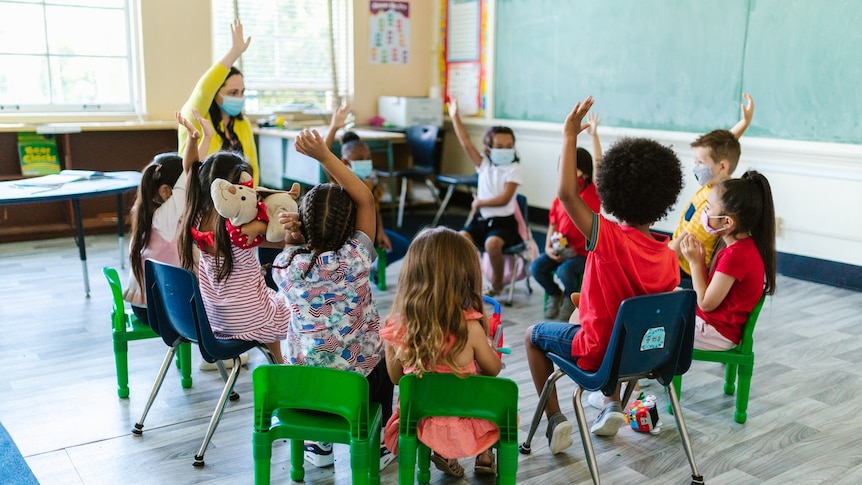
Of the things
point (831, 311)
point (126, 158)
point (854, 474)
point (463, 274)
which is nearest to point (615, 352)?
point (463, 274)

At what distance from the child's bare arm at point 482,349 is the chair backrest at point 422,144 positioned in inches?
170

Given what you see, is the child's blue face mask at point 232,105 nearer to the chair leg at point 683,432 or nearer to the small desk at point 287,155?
the small desk at point 287,155

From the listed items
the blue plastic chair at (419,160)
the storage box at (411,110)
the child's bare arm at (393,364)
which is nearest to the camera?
the child's bare arm at (393,364)

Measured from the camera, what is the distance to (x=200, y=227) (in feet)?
8.16

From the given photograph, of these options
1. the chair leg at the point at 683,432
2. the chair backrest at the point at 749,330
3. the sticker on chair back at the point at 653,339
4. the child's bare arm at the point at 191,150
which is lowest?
the chair leg at the point at 683,432

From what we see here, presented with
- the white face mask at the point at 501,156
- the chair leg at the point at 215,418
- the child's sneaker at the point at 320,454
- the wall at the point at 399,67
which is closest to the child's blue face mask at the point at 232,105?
the white face mask at the point at 501,156

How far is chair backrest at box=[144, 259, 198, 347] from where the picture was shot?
89.2 inches

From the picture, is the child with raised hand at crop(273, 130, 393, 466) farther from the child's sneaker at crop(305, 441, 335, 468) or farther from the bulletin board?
the bulletin board

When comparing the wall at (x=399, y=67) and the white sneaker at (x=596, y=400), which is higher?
the wall at (x=399, y=67)

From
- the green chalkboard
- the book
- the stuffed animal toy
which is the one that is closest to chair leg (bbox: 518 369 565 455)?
the stuffed animal toy

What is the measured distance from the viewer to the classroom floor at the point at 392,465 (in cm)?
233

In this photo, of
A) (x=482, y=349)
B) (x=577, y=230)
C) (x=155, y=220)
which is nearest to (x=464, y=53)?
(x=577, y=230)

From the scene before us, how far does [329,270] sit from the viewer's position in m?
2.04

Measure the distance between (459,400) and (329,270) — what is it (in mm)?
485
